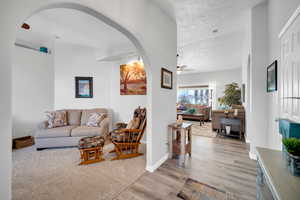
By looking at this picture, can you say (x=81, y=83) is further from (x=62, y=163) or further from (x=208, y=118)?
(x=208, y=118)

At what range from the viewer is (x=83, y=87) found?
13.6 ft

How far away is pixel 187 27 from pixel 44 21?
3.32 metres

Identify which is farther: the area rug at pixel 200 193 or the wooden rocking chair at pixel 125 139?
the wooden rocking chair at pixel 125 139

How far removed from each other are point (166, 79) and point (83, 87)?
3.09 metres

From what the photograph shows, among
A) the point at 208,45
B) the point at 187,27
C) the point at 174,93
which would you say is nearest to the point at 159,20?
the point at 187,27

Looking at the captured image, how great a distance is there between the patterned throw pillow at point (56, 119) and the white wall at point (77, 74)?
2.03 feet

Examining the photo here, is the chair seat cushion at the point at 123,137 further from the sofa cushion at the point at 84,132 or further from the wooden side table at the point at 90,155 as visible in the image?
the sofa cushion at the point at 84,132

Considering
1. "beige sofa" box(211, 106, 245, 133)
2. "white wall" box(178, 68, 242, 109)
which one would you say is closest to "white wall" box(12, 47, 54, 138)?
"beige sofa" box(211, 106, 245, 133)

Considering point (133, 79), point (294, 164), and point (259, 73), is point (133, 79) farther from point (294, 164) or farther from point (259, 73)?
point (294, 164)

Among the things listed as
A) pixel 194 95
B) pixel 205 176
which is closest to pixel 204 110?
pixel 194 95

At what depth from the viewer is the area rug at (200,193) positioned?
5.08 ft

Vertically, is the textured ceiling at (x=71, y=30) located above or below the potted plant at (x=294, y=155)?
above

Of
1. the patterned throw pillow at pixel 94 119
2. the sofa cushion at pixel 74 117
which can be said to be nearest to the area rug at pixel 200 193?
the patterned throw pillow at pixel 94 119

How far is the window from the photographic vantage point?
778cm
